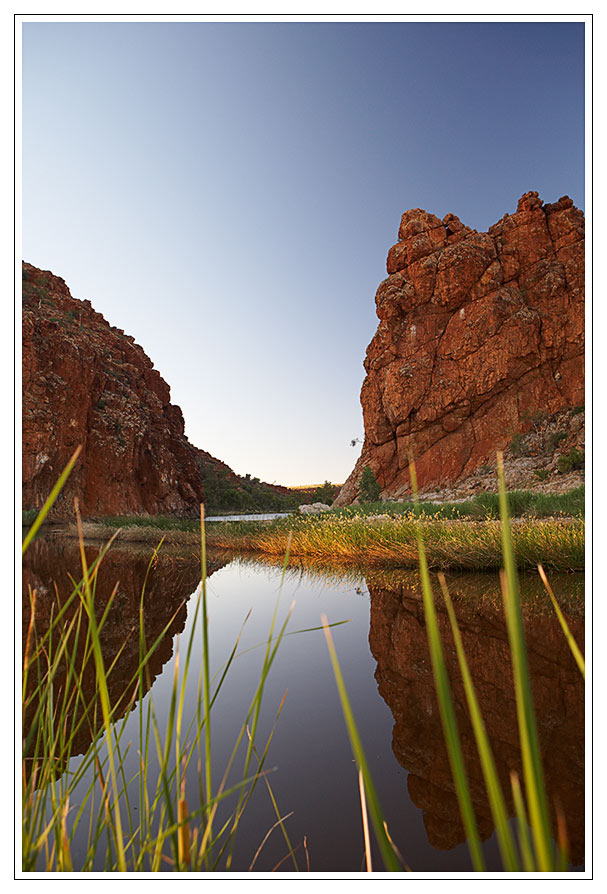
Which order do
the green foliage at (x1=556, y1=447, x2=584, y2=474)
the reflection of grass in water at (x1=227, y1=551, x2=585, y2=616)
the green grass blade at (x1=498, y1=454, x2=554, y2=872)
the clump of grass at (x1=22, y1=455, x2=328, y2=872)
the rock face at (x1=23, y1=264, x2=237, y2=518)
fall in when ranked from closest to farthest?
the green grass blade at (x1=498, y1=454, x2=554, y2=872) → the clump of grass at (x1=22, y1=455, x2=328, y2=872) → the reflection of grass in water at (x1=227, y1=551, x2=585, y2=616) → the green foliage at (x1=556, y1=447, x2=584, y2=474) → the rock face at (x1=23, y1=264, x2=237, y2=518)

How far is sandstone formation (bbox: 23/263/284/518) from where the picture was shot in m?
22.7

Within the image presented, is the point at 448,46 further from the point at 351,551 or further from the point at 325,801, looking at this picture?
the point at 351,551

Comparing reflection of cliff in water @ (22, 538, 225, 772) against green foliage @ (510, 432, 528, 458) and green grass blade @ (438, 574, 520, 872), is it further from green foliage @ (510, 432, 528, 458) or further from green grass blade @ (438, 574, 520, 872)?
green foliage @ (510, 432, 528, 458)

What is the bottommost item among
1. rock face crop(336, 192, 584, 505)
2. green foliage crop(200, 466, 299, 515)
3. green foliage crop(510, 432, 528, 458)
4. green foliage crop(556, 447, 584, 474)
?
green foliage crop(200, 466, 299, 515)

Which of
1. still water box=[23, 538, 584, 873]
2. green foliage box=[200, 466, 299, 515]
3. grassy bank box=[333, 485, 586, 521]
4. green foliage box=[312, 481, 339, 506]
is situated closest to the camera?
still water box=[23, 538, 584, 873]

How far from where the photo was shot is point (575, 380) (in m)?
28.5

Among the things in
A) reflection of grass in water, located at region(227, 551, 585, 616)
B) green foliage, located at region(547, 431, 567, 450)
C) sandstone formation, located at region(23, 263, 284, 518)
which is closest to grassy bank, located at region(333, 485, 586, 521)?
reflection of grass in water, located at region(227, 551, 585, 616)

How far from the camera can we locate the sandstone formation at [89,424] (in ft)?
74.3

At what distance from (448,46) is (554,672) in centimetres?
270

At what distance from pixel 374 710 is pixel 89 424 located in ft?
90.4

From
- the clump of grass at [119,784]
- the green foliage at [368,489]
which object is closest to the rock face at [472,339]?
the green foliage at [368,489]

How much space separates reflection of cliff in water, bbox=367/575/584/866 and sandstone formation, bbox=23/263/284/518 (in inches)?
746

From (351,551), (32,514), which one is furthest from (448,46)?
(32,514)
